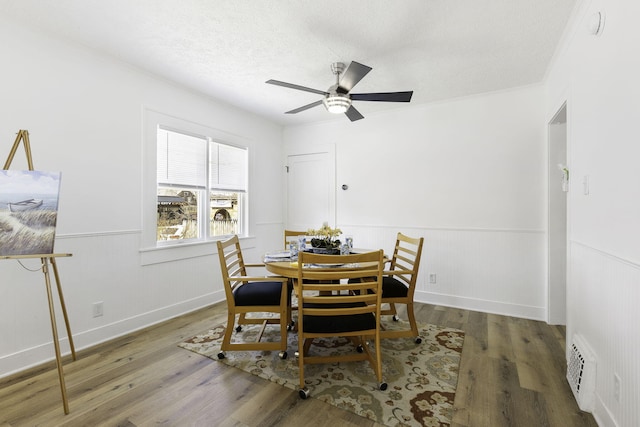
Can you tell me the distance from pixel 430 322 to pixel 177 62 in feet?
12.3

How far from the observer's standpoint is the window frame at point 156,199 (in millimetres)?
3061

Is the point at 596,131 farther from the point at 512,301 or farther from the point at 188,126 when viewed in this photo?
the point at 188,126

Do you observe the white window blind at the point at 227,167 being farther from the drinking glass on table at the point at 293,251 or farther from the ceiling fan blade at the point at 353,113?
the ceiling fan blade at the point at 353,113

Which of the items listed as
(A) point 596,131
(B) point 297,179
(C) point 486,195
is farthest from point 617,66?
(B) point 297,179

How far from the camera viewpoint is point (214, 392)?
1.97m

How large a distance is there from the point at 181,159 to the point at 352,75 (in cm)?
230

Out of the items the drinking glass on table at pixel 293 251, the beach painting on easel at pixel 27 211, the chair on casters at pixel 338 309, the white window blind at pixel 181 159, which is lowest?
the chair on casters at pixel 338 309

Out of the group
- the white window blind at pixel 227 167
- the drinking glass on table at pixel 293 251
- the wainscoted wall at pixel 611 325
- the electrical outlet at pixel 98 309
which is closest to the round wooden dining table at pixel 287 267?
the drinking glass on table at pixel 293 251

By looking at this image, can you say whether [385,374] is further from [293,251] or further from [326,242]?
[293,251]

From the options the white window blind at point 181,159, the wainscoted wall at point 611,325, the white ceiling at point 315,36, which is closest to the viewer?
the wainscoted wall at point 611,325

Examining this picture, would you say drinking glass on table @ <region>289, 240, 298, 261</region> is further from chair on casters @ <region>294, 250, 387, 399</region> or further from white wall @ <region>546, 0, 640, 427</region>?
white wall @ <region>546, 0, 640, 427</region>

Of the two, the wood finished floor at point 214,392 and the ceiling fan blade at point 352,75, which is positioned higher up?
the ceiling fan blade at point 352,75

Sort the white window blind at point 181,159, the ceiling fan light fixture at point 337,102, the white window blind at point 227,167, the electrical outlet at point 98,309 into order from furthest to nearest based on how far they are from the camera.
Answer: the white window blind at point 227,167 < the white window blind at point 181,159 < the electrical outlet at point 98,309 < the ceiling fan light fixture at point 337,102

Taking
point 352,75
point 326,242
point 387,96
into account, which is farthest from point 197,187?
point 387,96
